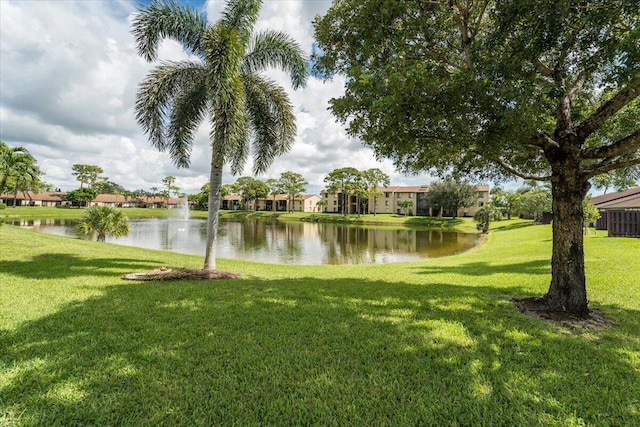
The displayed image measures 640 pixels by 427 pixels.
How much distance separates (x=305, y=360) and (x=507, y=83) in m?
5.38

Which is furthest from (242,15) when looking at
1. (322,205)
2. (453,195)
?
(322,205)

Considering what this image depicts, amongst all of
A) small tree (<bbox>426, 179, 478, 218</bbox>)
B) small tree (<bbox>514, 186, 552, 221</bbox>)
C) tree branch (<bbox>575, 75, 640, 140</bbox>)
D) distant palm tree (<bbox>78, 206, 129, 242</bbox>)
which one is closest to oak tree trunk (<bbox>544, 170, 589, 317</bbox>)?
tree branch (<bbox>575, 75, 640, 140</bbox>)

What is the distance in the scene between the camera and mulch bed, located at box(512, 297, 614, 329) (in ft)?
16.8

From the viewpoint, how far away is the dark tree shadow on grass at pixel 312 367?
2.78 m

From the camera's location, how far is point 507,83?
509 centimetres

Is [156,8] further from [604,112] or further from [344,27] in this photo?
[604,112]

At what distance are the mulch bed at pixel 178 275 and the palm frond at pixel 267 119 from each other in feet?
14.7

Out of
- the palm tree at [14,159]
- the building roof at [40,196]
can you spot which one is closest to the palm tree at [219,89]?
the palm tree at [14,159]

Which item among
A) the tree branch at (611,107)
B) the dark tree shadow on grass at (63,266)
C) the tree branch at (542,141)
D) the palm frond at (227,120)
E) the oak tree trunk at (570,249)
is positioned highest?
the palm frond at (227,120)

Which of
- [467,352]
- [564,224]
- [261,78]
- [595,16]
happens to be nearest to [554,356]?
[467,352]

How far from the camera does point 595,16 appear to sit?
457cm

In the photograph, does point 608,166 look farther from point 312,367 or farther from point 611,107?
point 312,367

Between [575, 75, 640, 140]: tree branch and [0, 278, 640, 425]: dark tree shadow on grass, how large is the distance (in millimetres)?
3476

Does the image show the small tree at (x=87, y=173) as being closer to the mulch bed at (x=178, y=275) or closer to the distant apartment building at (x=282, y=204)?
the distant apartment building at (x=282, y=204)
